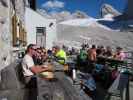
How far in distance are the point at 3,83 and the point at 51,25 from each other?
25973mm

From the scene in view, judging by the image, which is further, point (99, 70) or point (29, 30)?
point (29, 30)

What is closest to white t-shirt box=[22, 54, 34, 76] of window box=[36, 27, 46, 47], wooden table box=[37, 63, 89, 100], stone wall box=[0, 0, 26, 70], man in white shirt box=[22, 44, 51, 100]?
man in white shirt box=[22, 44, 51, 100]

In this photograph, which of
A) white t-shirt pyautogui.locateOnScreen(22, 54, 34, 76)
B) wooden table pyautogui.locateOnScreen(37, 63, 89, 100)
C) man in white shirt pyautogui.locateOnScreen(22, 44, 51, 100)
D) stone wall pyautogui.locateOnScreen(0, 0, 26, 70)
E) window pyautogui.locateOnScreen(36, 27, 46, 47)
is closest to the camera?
wooden table pyautogui.locateOnScreen(37, 63, 89, 100)

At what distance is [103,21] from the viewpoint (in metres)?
76.0

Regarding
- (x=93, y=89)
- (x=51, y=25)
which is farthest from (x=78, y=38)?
(x=93, y=89)

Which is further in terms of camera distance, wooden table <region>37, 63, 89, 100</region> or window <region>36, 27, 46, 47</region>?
window <region>36, 27, 46, 47</region>

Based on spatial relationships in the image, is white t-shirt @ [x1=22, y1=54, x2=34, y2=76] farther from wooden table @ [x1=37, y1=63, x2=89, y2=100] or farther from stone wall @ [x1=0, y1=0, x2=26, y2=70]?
stone wall @ [x1=0, y1=0, x2=26, y2=70]

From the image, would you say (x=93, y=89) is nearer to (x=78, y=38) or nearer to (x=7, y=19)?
(x=7, y=19)

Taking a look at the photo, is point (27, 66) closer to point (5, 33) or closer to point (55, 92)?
point (55, 92)

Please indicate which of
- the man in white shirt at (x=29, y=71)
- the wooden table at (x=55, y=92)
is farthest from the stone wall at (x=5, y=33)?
the wooden table at (x=55, y=92)

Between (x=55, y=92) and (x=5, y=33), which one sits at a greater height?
(x=5, y=33)

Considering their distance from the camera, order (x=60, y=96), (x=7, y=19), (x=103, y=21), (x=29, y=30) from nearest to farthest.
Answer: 1. (x=60, y=96)
2. (x=7, y=19)
3. (x=29, y=30)
4. (x=103, y=21)

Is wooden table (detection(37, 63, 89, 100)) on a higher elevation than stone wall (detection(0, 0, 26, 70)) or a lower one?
lower

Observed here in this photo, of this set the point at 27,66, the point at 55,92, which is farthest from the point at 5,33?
the point at 55,92
